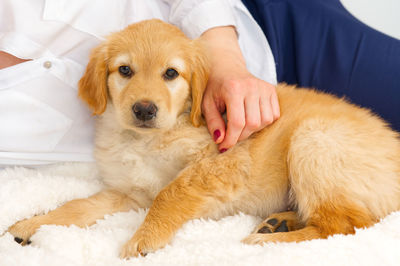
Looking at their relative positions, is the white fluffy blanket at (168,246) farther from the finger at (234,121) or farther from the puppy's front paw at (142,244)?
the finger at (234,121)

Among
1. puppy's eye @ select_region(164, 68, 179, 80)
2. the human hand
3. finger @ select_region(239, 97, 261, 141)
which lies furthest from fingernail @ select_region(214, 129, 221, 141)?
puppy's eye @ select_region(164, 68, 179, 80)

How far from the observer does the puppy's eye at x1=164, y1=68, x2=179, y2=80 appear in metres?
1.92

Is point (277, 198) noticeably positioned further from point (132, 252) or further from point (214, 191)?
point (132, 252)

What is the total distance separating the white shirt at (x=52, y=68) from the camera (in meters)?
1.86

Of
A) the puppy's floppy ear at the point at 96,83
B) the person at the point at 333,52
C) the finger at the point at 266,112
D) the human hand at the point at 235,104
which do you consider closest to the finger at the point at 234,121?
the human hand at the point at 235,104

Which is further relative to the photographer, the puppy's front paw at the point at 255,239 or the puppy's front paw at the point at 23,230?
the puppy's front paw at the point at 23,230

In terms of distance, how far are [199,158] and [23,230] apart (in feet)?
2.83

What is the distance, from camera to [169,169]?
6.36ft

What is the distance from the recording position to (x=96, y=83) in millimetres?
1933

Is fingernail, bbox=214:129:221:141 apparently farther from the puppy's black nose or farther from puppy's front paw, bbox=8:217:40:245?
puppy's front paw, bbox=8:217:40:245

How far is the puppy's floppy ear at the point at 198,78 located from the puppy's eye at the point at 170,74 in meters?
0.10

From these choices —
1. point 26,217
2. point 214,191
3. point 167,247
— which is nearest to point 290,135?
point 214,191

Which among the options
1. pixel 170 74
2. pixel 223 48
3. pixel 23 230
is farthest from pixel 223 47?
pixel 23 230

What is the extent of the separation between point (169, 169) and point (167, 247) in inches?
20.9
